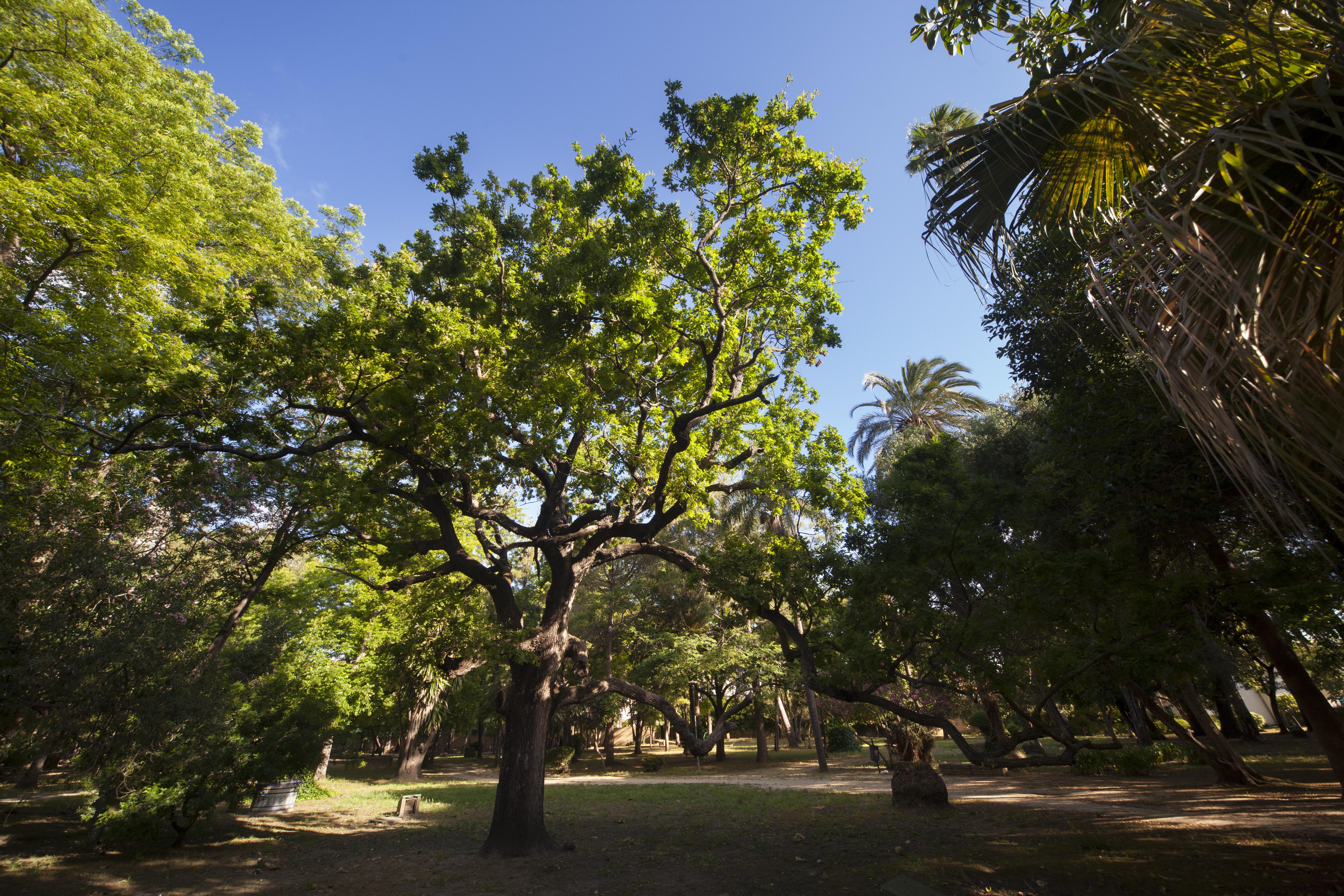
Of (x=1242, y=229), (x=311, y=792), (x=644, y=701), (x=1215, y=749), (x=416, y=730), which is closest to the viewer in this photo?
(x=1242, y=229)

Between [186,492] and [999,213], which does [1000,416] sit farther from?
[186,492]

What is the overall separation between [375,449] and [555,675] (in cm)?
540

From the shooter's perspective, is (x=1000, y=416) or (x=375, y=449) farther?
(x=1000, y=416)

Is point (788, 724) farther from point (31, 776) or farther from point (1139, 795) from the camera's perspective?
point (31, 776)

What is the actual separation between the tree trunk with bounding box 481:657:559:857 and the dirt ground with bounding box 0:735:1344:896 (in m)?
0.40

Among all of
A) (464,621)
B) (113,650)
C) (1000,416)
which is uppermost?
(1000,416)

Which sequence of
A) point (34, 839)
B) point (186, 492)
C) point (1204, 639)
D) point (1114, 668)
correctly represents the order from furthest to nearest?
1. point (34, 839)
2. point (186, 492)
3. point (1204, 639)
4. point (1114, 668)

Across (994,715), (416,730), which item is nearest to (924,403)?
(994,715)

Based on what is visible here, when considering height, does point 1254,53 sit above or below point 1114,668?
above

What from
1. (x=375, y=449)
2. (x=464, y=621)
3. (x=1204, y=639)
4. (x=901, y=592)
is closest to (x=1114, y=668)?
(x=1204, y=639)

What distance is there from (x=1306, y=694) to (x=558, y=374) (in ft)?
44.3

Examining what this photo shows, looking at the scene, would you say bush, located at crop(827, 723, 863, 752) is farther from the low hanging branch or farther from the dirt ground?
the low hanging branch

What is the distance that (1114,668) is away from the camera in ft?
24.4

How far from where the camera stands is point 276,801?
590 inches
